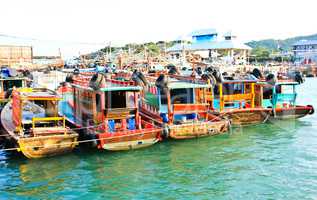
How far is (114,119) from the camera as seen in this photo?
14.7m

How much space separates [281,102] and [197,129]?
7726mm

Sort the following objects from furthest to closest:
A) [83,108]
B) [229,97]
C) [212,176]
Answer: [229,97], [83,108], [212,176]

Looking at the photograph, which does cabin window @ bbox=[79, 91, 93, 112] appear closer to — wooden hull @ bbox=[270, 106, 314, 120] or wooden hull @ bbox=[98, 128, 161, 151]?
wooden hull @ bbox=[98, 128, 161, 151]

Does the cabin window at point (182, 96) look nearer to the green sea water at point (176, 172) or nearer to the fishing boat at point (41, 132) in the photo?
the green sea water at point (176, 172)

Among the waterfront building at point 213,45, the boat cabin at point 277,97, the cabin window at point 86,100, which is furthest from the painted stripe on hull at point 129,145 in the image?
the waterfront building at point 213,45

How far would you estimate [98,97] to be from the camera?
14656 mm

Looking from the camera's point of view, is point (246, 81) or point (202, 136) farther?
point (246, 81)

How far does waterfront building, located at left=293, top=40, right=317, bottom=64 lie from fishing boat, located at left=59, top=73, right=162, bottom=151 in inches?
3453

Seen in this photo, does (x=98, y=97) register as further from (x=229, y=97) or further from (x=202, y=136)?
(x=229, y=97)

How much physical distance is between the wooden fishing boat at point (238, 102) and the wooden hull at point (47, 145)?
8.08 meters

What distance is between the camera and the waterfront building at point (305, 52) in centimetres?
9689

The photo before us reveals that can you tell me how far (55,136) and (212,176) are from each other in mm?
5588

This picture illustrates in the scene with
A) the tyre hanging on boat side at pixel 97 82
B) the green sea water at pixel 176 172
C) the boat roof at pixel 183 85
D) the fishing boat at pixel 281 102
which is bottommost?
the green sea water at pixel 176 172

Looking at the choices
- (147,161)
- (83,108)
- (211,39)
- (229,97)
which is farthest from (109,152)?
(211,39)
